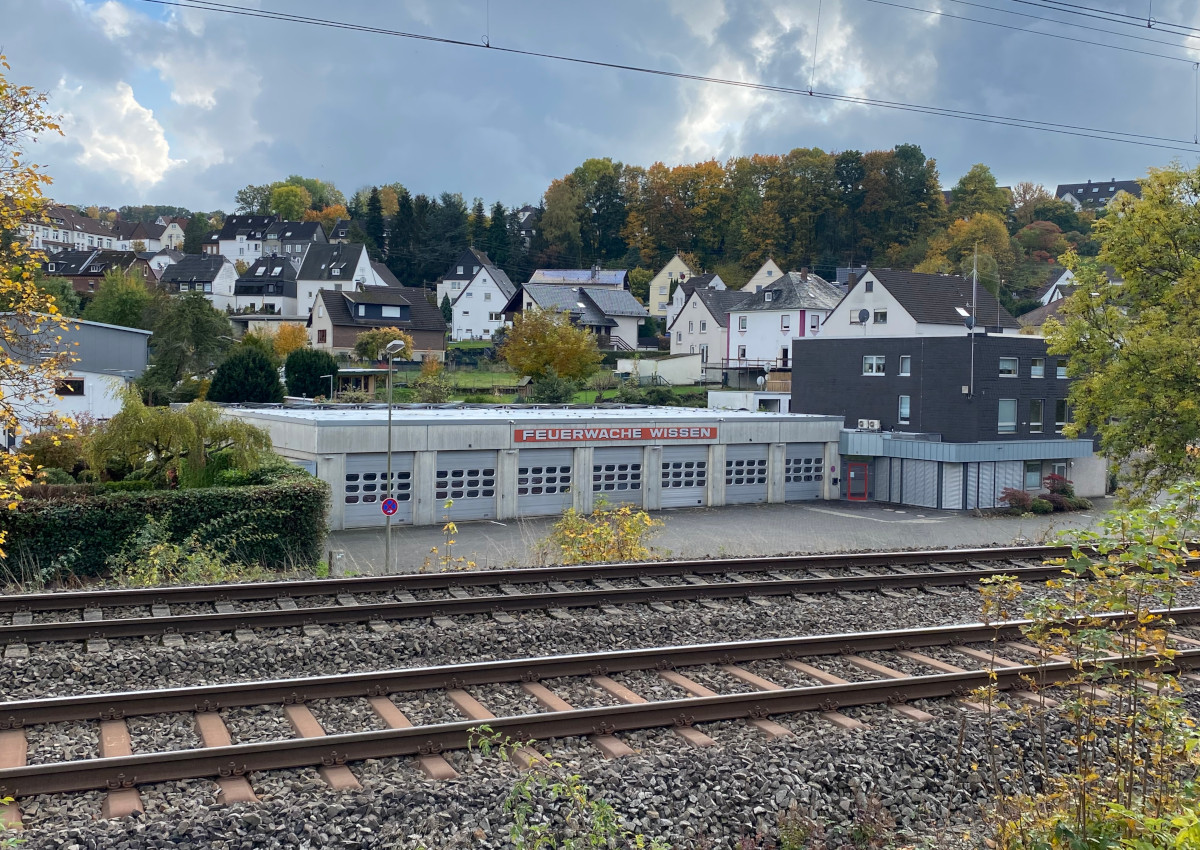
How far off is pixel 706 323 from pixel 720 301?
1994mm

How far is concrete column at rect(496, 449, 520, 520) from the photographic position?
29.6 meters

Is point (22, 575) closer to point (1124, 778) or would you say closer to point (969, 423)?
point (1124, 778)

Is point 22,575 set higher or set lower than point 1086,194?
lower

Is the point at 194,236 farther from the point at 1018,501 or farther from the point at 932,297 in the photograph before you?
the point at 1018,501

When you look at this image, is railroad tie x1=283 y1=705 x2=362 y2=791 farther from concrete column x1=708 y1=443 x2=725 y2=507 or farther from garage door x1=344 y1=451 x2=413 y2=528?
concrete column x1=708 y1=443 x2=725 y2=507

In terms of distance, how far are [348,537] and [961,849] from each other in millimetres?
20558

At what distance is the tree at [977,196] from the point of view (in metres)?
101

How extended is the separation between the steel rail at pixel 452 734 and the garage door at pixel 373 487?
19.7 meters

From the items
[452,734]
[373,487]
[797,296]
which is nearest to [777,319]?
[797,296]

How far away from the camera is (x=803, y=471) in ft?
118

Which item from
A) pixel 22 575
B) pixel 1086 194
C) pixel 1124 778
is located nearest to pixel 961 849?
pixel 1124 778

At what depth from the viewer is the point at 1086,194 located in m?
181

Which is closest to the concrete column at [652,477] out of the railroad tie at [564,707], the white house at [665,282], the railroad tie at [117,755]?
the railroad tie at [564,707]

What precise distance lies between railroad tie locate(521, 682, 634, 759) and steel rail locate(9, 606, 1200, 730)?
215 millimetres
